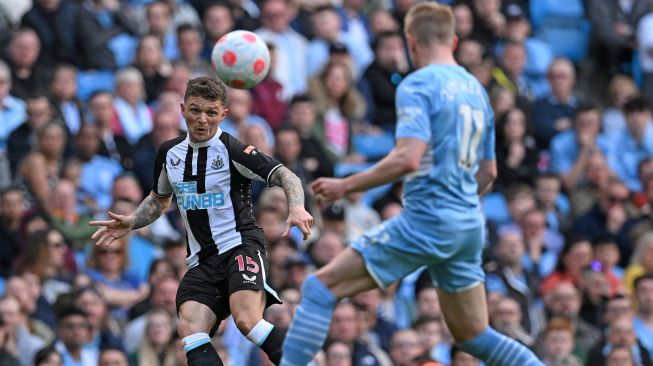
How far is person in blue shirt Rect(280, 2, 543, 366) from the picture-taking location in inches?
357

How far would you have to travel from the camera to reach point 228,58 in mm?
A: 10383

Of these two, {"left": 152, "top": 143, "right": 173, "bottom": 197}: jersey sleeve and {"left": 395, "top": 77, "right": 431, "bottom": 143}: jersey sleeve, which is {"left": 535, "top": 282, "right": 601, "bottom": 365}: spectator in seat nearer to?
{"left": 152, "top": 143, "right": 173, "bottom": 197}: jersey sleeve

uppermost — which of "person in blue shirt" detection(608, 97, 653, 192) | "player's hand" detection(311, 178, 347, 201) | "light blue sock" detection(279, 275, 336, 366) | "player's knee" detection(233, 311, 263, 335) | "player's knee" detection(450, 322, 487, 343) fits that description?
"player's hand" detection(311, 178, 347, 201)

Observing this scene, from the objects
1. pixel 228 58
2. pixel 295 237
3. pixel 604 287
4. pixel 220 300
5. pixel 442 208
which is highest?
pixel 228 58

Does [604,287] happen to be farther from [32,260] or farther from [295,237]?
[32,260]

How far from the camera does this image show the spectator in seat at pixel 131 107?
52.4ft

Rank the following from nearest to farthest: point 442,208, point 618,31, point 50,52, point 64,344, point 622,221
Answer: point 442,208, point 64,344, point 50,52, point 622,221, point 618,31

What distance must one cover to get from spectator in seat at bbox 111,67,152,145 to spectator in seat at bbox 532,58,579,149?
219 inches

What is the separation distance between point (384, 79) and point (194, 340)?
30.4 ft

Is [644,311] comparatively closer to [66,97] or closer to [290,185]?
[66,97]

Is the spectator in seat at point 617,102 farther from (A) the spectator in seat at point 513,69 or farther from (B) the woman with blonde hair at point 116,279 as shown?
(B) the woman with blonde hair at point 116,279

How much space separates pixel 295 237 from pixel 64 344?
10.8ft

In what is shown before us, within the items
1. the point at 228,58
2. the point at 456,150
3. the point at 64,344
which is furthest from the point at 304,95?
→ the point at 456,150

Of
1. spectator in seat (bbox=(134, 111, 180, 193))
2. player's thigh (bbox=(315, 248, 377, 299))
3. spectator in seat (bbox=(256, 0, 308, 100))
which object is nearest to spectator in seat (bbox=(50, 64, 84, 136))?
spectator in seat (bbox=(134, 111, 180, 193))
